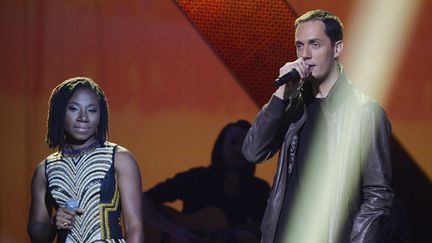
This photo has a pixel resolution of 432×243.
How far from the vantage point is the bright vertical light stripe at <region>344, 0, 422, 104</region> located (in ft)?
12.9

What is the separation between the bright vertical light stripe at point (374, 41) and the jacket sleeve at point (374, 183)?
60.8 inches

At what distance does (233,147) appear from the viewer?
160 inches

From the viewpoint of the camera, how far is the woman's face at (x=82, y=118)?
108 inches

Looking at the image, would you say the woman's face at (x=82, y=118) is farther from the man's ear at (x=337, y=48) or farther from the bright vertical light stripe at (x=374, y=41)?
the bright vertical light stripe at (x=374, y=41)

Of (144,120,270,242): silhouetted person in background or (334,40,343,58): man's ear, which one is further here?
(144,120,270,242): silhouetted person in background

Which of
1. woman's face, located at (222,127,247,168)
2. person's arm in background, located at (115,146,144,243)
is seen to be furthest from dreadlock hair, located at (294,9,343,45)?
woman's face, located at (222,127,247,168)

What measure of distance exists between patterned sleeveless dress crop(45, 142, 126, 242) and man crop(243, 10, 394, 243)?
54 cm

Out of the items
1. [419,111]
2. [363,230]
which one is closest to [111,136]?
[419,111]

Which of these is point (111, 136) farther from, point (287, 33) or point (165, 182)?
point (287, 33)

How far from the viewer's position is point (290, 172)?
2.47m

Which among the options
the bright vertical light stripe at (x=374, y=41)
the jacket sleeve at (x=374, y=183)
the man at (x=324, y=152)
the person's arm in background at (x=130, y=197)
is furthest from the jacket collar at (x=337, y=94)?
the bright vertical light stripe at (x=374, y=41)

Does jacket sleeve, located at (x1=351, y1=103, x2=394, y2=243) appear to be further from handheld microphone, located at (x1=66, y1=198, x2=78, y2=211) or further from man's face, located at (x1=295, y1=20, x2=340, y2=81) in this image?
handheld microphone, located at (x1=66, y1=198, x2=78, y2=211)

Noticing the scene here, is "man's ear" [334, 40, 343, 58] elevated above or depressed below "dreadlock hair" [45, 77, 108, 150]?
above

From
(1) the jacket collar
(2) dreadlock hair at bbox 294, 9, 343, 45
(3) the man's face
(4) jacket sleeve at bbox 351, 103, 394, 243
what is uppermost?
(2) dreadlock hair at bbox 294, 9, 343, 45
